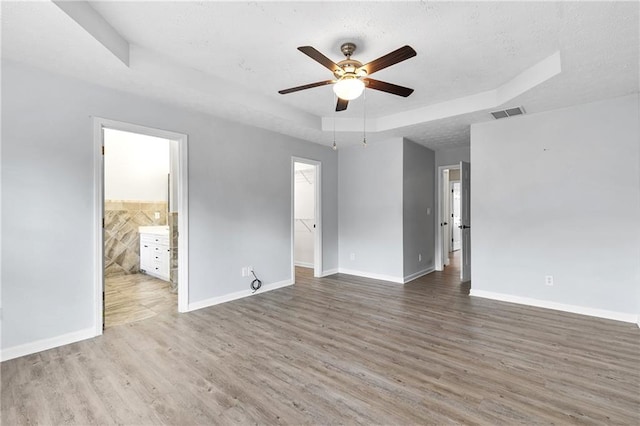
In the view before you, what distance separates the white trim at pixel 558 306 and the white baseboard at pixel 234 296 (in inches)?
113

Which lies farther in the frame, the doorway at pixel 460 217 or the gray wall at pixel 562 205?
the doorway at pixel 460 217

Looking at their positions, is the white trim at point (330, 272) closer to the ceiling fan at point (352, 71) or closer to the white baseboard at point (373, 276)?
the white baseboard at point (373, 276)

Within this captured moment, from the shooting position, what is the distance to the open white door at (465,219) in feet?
16.8

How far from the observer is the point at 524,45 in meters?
2.57

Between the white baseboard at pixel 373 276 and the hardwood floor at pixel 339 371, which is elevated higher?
the white baseboard at pixel 373 276

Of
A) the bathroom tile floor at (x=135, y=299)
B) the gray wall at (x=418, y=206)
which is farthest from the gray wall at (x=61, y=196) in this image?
the gray wall at (x=418, y=206)

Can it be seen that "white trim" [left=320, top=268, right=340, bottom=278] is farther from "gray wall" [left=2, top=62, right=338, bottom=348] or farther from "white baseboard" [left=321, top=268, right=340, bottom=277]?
"gray wall" [left=2, top=62, right=338, bottom=348]

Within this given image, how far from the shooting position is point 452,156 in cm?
603

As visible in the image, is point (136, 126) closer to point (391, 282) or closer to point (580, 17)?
point (580, 17)

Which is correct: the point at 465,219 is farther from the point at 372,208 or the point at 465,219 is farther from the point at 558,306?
the point at 558,306

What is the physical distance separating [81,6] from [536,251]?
16.8 ft

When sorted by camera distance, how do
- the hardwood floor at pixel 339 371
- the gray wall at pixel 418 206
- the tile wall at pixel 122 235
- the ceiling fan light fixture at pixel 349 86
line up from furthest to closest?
the tile wall at pixel 122 235 < the gray wall at pixel 418 206 < the ceiling fan light fixture at pixel 349 86 < the hardwood floor at pixel 339 371

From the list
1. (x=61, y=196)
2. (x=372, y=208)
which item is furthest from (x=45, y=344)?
(x=372, y=208)

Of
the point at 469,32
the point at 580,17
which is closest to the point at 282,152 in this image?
the point at 469,32
